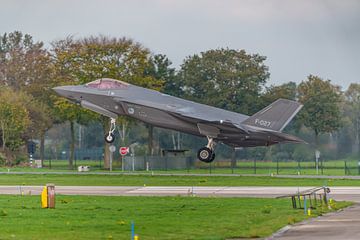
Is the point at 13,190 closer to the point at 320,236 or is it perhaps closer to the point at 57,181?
the point at 57,181

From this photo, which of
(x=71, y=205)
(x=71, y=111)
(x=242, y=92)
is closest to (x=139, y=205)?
(x=71, y=205)

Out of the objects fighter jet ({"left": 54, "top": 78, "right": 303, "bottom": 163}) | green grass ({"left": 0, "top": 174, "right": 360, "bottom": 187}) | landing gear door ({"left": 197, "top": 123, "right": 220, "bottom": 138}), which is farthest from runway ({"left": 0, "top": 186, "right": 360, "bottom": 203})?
green grass ({"left": 0, "top": 174, "right": 360, "bottom": 187})

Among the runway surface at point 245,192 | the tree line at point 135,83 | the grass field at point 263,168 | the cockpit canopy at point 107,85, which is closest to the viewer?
the runway surface at point 245,192

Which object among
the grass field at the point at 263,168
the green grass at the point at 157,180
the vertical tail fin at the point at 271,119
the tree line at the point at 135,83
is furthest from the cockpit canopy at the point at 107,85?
the tree line at the point at 135,83

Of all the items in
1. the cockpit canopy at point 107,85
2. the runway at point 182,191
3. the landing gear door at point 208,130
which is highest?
the cockpit canopy at point 107,85

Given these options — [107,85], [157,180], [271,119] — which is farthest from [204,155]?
[157,180]

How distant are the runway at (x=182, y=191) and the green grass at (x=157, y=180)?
470 cm

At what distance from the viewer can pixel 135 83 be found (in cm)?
9456

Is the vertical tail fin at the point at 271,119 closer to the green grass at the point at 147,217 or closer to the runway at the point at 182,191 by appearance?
the runway at the point at 182,191

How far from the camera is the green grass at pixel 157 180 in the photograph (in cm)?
6194

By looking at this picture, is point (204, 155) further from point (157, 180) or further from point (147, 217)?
point (147, 217)

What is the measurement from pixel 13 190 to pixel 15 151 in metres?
46.4

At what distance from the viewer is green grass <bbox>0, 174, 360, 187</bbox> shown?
203 feet

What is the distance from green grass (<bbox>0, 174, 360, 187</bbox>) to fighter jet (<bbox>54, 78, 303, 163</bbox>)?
206 inches
